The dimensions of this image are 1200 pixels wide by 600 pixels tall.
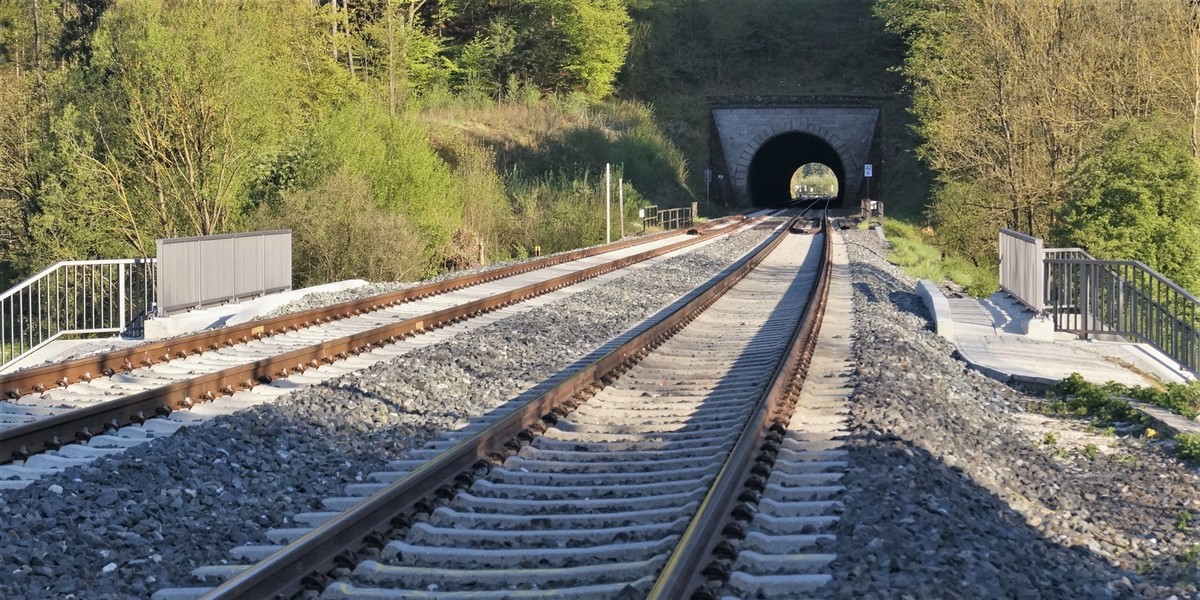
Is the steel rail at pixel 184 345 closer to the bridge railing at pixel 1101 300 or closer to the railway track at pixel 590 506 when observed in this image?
the railway track at pixel 590 506

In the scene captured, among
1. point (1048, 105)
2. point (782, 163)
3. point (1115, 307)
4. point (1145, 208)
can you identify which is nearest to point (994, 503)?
point (1115, 307)

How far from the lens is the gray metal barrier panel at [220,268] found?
48.6ft

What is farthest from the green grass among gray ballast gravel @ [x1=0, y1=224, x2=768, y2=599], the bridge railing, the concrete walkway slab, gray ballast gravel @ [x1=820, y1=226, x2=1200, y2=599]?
gray ballast gravel @ [x1=0, y1=224, x2=768, y2=599]

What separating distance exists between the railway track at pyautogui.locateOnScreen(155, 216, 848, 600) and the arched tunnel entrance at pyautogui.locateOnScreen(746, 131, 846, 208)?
61.8 meters

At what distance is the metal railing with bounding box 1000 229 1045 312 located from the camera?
50.8 ft

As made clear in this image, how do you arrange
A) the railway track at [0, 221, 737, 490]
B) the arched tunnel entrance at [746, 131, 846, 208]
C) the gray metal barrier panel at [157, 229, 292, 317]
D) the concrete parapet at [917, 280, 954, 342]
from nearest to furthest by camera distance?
the railway track at [0, 221, 737, 490], the concrete parapet at [917, 280, 954, 342], the gray metal barrier panel at [157, 229, 292, 317], the arched tunnel entrance at [746, 131, 846, 208]

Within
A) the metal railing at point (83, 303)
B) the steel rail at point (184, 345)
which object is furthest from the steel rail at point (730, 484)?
the metal railing at point (83, 303)

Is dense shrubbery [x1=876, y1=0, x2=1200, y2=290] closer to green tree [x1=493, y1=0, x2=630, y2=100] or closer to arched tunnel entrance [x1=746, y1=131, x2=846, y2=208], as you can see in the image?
green tree [x1=493, y1=0, x2=630, y2=100]

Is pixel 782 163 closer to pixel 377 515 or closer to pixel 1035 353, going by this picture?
pixel 1035 353

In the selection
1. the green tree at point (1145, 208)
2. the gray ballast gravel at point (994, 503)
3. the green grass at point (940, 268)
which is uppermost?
the green tree at point (1145, 208)

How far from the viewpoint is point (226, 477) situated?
267 inches

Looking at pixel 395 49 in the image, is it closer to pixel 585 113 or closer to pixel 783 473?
pixel 585 113

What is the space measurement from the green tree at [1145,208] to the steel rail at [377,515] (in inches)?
535

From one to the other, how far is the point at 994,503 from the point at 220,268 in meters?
12.4
